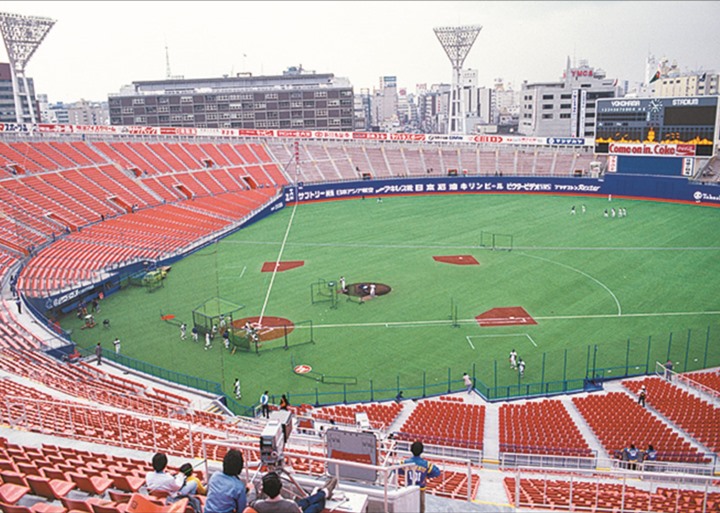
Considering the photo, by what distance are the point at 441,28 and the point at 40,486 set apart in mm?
86897

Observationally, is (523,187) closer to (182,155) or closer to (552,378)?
(182,155)

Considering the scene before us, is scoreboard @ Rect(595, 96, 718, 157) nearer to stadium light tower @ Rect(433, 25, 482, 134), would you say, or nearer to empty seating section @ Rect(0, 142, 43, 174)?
stadium light tower @ Rect(433, 25, 482, 134)

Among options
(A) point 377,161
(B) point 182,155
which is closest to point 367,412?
Result: (B) point 182,155

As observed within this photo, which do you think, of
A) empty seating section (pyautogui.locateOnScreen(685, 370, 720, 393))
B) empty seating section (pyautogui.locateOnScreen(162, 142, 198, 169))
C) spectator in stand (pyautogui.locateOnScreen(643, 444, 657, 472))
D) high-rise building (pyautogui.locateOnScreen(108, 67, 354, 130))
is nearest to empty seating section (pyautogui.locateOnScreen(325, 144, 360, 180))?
empty seating section (pyautogui.locateOnScreen(162, 142, 198, 169))

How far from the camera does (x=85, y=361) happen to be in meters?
27.0

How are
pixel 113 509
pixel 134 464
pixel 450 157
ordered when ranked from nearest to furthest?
1. pixel 113 509
2. pixel 134 464
3. pixel 450 157

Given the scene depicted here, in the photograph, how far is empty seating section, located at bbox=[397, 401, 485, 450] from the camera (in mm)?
18875

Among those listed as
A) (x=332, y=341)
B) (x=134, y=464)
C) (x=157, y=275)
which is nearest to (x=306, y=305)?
(x=332, y=341)

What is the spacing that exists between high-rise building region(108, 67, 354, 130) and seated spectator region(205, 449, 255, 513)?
127 metres

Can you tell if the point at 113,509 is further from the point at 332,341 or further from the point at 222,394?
the point at 332,341

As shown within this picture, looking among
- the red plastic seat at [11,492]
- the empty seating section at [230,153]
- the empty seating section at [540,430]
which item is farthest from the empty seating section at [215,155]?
the red plastic seat at [11,492]

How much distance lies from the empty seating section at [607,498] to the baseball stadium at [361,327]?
0.37 ft

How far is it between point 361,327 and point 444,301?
616 centimetres

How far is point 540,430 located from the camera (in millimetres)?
19688
